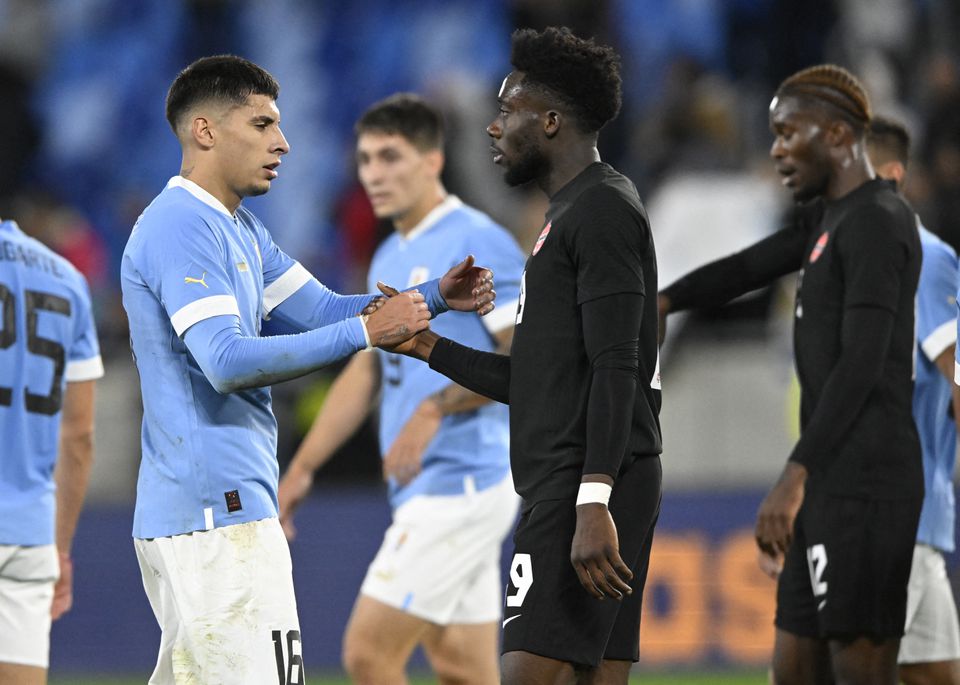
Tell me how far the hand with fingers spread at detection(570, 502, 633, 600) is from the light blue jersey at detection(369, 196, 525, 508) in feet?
8.24

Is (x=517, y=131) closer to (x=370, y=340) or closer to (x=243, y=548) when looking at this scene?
(x=370, y=340)

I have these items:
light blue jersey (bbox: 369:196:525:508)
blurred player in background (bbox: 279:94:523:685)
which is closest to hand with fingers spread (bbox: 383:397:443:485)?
blurred player in background (bbox: 279:94:523:685)

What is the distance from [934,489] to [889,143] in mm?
1410

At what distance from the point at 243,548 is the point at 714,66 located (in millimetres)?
10139

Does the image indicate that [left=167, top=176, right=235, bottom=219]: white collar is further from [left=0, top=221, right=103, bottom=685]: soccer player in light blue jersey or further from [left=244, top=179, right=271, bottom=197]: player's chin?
[left=0, top=221, right=103, bottom=685]: soccer player in light blue jersey

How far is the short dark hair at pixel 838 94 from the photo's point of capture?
555cm

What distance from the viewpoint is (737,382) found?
11.2 m

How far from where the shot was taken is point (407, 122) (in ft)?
24.0

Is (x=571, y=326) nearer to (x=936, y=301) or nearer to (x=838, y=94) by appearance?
(x=838, y=94)

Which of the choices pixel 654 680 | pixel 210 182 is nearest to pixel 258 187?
pixel 210 182

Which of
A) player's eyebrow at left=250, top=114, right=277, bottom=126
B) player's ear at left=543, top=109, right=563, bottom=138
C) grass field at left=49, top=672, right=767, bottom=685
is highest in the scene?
player's eyebrow at left=250, top=114, right=277, bottom=126

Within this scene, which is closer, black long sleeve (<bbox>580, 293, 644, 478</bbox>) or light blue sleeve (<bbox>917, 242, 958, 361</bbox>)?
black long sleeve (<bbox>580, 293, 644, 478</bbox>)

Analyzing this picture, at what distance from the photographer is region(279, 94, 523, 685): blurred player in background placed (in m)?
6.66

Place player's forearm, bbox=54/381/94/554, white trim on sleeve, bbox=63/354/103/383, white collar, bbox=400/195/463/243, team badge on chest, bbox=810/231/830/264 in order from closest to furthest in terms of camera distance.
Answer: team badge on chest, bbox=810/231/830/264 < white trim on sleeve, bbox=63/354/103/383 < player's forearm, bbox=54/381/94/554 < white collar, bbox=400/195/463/243
